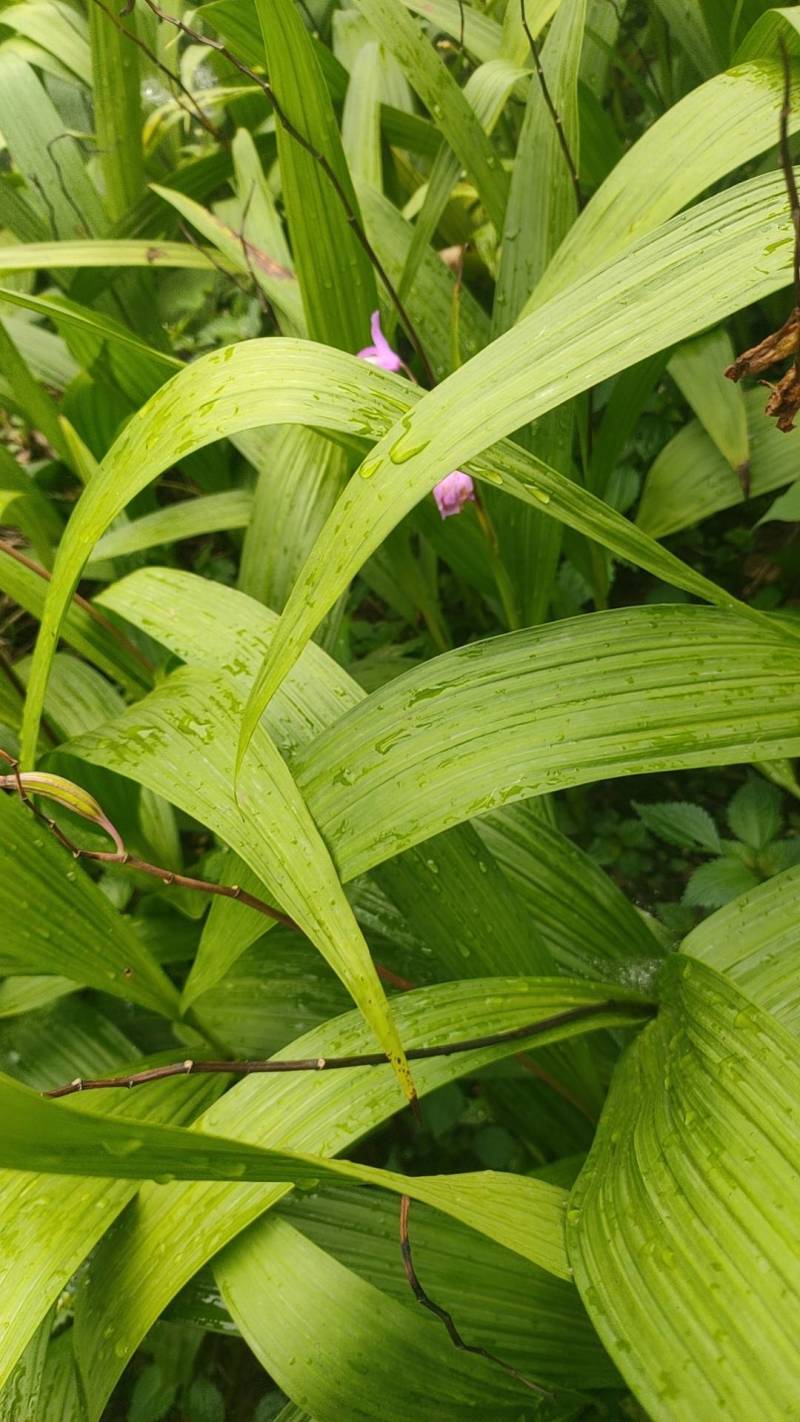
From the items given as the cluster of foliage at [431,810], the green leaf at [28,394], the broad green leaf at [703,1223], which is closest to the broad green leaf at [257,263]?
the cluster of foliage at [431,810]

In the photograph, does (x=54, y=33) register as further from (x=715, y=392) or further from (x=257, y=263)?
(x=715, y=392)

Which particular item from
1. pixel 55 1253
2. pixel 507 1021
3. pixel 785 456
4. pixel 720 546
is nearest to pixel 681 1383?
pixel 507 1021

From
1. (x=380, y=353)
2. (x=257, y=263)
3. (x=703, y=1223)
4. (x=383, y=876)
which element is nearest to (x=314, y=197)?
(x=380, y=353)

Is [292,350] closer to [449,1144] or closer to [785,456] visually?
[785,456]

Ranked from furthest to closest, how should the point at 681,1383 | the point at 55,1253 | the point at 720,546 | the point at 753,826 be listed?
the point at 720,546 < the point at 753,826 < the point at 55,1253 < the point at 681,1383

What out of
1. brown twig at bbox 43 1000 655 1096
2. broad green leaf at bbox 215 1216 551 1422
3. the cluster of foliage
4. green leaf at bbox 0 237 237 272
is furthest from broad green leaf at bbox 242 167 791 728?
green leaf at bbox 0 237 237 272

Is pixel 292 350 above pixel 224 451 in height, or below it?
below

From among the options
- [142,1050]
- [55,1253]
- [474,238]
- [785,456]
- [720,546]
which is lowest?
[55,1253]
